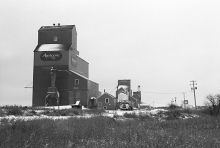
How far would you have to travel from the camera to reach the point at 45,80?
58406 mm

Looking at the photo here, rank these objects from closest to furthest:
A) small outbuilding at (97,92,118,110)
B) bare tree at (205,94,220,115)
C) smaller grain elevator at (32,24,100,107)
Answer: bare tree at (205,94,220,115), smaller grain elevator at (32,24,100,107), small outbuilding at (97,92,118,110)

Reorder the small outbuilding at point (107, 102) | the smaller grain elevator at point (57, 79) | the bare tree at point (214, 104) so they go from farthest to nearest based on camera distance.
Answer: the small outbuilding at point (107, 102) < the smaller grain elevator at point (57, 79) < the bare tree at point (214, 104)

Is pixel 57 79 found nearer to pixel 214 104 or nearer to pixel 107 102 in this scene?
pixel 107 102

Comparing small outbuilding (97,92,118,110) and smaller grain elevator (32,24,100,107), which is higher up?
smaller grain elevator (32,24,100,107)

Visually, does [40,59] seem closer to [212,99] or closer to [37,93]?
[37,93]

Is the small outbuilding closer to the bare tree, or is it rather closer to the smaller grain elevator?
the smaller grain elevator

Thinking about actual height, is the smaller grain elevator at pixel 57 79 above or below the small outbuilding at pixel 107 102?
above

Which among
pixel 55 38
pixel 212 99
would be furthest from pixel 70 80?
pixel 212 99

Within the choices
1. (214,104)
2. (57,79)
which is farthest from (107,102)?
(214,104)

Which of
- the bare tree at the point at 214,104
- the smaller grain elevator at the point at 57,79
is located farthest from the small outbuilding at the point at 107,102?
the bare tree at the point at 214,104

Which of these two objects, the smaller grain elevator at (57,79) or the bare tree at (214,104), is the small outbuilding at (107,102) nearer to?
the smaller grain elevator at (57,79)

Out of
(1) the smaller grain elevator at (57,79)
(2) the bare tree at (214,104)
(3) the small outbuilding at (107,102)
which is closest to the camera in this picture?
(2) the bare tree at (214,104)

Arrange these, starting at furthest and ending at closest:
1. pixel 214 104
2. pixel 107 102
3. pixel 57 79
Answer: pixel 107 102 < pixel 57 79 < pixel 214 104

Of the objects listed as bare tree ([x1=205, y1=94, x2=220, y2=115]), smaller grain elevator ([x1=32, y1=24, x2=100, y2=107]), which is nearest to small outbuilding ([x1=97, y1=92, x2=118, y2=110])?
smaller grain elevator ([x1=32, y1=24, x2=100, y2=107])
